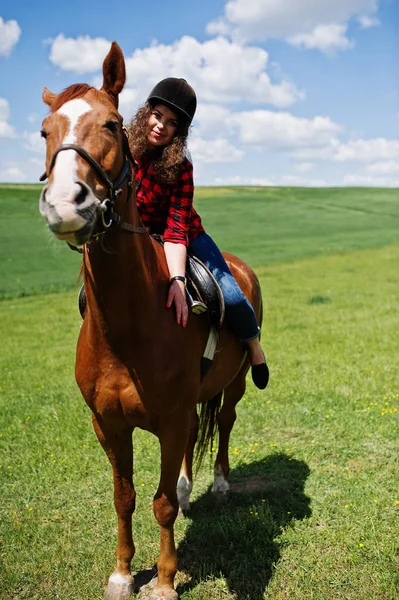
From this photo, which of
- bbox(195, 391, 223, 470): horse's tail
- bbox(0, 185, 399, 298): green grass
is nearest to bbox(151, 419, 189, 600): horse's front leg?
bbox(195, 391, 223, 470): horse's tail

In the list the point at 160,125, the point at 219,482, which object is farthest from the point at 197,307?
the point at 219,482

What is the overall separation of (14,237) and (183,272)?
96.7 ft

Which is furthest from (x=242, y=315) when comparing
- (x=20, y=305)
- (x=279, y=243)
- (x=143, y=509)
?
(x=279, y=243)

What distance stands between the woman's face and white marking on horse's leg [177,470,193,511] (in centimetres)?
301

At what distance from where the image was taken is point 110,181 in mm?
2471

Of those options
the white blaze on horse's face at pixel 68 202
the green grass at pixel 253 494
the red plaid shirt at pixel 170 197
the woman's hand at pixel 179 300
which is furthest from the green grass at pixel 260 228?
the white blaze on horse's face at pixel 68 202

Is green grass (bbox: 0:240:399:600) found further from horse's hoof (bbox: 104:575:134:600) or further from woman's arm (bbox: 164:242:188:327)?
woman's arm (bbox: 164:242:188:327)

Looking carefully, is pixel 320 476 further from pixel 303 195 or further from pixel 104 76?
pixel 303 195

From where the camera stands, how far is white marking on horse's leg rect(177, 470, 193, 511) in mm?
4652

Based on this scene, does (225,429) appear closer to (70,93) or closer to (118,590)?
(118,590)

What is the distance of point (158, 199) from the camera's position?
11.6 feet

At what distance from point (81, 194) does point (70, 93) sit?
27.0 inches

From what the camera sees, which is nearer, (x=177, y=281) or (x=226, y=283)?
(x=177, y=281)

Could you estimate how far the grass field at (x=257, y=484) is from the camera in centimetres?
373
